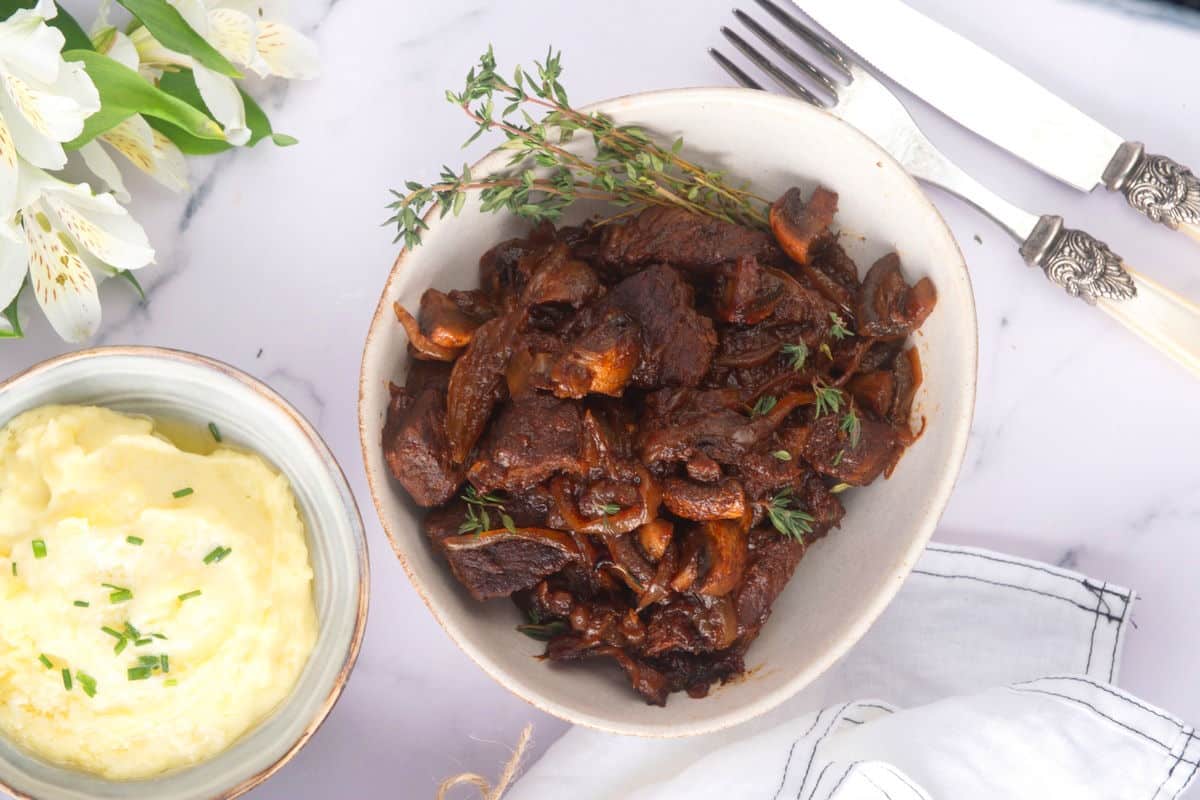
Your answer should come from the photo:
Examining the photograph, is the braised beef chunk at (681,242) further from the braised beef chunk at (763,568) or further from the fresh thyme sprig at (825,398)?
the braised beef chunk at (763,568)

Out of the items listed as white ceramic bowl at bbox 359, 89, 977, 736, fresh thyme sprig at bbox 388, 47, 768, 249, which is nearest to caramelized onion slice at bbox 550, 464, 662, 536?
white ceramic bowl at bbox 359, 89, 977, 736

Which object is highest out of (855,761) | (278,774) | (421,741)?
(855,761)

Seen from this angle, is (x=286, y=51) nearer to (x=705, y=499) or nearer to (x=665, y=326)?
(x=665, y=326)

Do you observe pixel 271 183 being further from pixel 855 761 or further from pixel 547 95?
pixel 855 761

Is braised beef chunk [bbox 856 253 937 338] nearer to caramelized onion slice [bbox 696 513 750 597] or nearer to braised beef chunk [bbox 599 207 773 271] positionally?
braised beef chunk [bbox 599 207 773 271]

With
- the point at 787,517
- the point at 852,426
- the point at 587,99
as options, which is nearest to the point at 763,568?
the point at 787,517

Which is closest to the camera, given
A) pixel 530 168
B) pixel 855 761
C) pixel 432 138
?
pixel 530 168

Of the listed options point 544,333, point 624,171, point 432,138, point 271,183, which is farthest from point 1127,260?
point 271,183
